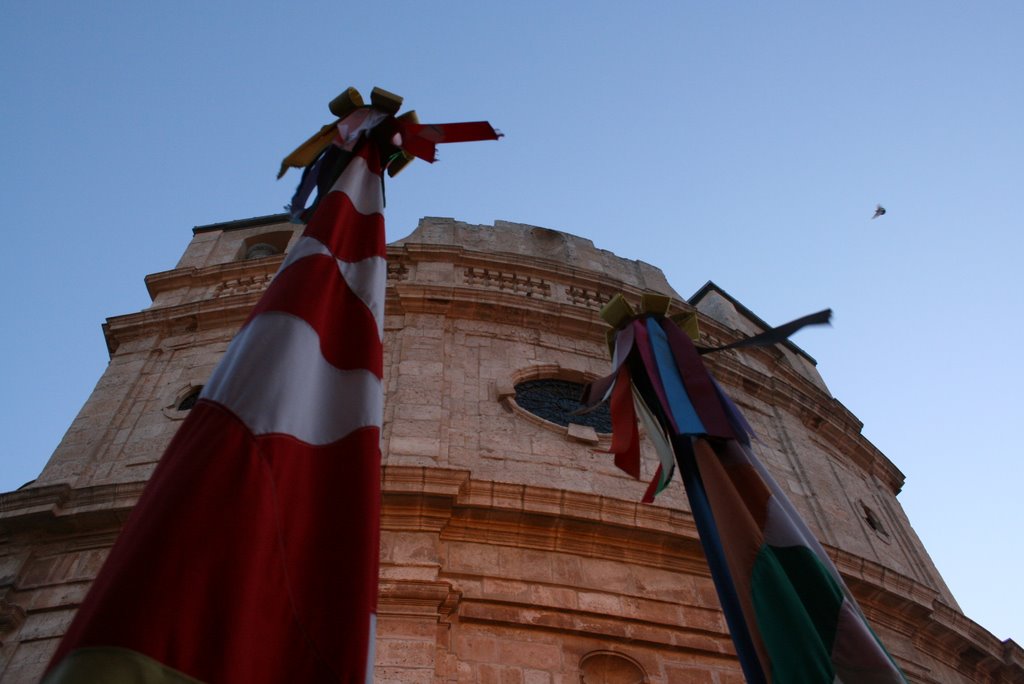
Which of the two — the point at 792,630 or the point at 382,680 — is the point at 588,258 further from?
the point at 792,630

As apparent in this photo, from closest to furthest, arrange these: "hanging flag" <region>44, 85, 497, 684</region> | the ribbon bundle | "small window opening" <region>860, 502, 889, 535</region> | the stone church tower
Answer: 1. "hanging flag" <region>44, 85, 497, 684</region>
2. the ribbon bundle
3. the stone church tower
4. "small window opening" <region>860, 502, 889, 535</region>

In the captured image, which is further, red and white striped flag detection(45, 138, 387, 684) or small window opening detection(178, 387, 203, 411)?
small window opening detection(178, 387, 203, 411)

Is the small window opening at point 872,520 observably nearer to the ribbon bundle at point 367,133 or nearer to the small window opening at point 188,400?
the small window opening at point 188,400

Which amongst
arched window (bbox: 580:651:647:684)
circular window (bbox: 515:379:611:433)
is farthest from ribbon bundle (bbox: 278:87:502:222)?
circular window (bbox: 515:379:611:433)

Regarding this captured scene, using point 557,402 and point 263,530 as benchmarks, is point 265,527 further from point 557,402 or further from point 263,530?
point 557,402

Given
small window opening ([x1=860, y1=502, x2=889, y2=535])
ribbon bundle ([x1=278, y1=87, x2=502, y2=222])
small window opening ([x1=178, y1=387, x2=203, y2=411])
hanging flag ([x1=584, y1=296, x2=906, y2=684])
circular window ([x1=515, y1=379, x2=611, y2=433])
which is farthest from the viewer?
small window opening ([x1=860, y1=502, x2=889, y2=535])

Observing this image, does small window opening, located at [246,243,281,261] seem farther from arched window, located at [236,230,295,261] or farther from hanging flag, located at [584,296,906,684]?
hanging flag, located at [584,296,906,684]

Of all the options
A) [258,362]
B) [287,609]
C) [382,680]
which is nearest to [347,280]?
[258,362]

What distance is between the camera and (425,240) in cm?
1402

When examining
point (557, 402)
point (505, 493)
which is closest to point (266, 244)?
point (557, 402)

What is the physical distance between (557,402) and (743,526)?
5.80m

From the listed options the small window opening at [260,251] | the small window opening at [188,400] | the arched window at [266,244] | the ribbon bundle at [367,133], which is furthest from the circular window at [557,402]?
the small window opening at [260,251]

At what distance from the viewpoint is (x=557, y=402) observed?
1046 centimetres

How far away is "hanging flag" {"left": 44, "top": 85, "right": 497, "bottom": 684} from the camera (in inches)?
88.1
